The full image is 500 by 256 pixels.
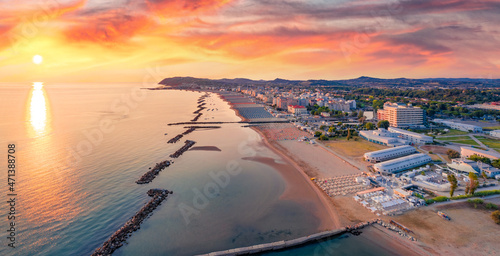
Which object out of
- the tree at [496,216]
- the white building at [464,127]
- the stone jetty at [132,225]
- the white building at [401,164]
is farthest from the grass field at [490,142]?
the stone jetty at [132,225]

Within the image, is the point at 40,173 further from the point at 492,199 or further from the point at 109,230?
the point at 492,199

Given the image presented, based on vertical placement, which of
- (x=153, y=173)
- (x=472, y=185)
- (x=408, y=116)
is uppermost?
(x=408, y=116)

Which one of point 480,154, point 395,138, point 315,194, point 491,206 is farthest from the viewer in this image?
point 395,138

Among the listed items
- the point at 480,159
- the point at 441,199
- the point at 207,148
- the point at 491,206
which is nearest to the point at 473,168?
the point at 480,159

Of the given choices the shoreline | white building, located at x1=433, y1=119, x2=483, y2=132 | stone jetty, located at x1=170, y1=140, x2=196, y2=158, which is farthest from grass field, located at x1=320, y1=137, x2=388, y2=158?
white building, located at x1=433, y1=119, x2=483, y2=132

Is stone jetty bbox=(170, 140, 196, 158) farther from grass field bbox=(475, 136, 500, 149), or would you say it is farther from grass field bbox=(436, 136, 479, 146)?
grass field bbox=(475, 136, 500, 149)

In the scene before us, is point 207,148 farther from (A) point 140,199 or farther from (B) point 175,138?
(A) point 140,199

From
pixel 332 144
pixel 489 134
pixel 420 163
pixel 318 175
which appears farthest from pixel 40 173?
A: pixel 489 134

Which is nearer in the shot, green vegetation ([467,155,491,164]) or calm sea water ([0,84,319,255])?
calm sea water ([0,84,319,255])
